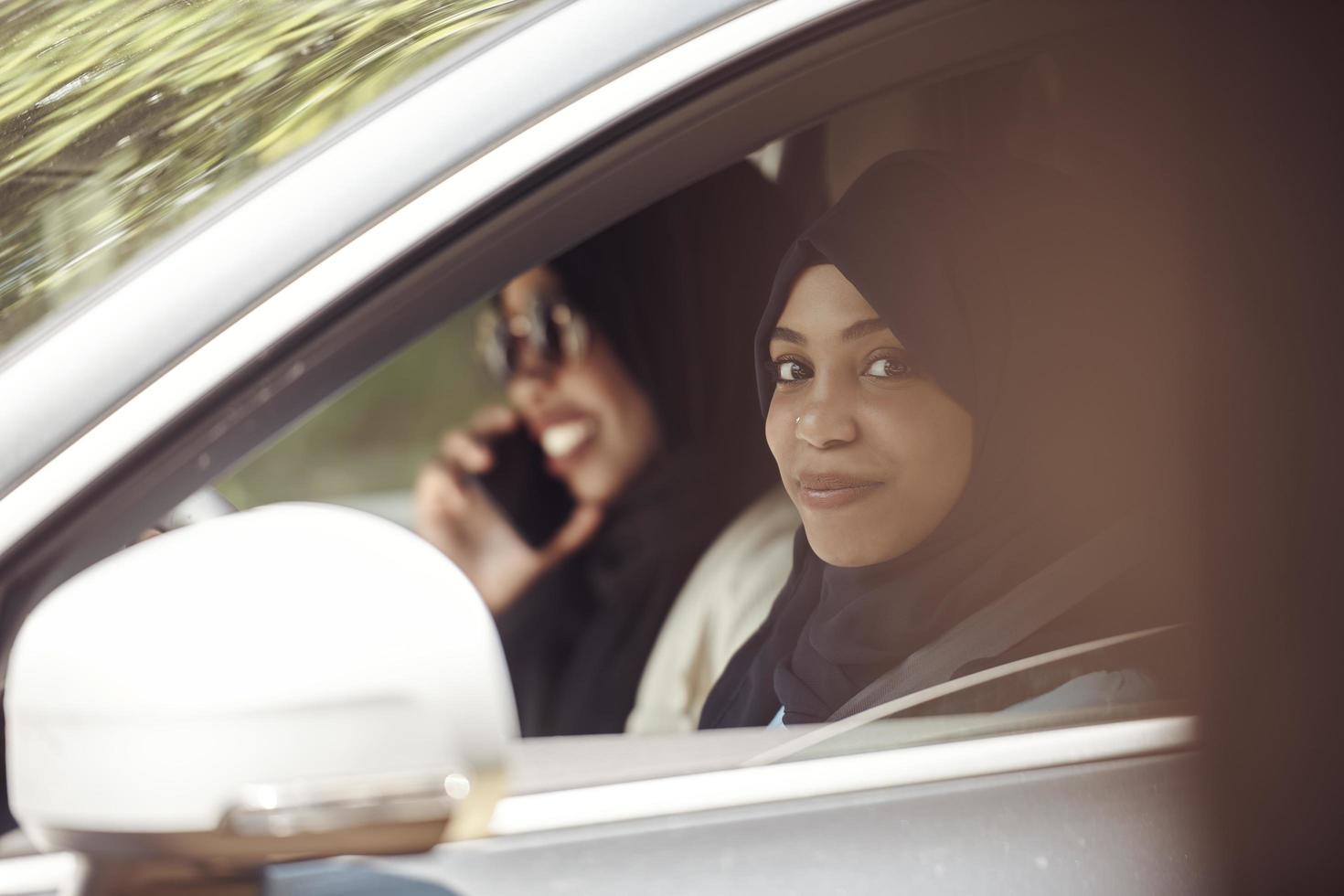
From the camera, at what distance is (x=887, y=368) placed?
44.3 inches

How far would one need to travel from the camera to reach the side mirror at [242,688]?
2.77 ft

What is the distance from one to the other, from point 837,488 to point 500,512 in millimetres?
2511

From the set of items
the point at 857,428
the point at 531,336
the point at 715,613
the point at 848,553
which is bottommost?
the point at 715,613

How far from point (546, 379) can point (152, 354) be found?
2.64 meters

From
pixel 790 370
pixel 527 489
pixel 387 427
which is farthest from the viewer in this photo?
pixel 387 427

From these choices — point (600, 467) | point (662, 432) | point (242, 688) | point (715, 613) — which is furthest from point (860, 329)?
point (600, 467)

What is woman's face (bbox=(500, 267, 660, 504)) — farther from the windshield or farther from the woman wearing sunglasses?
the windshield

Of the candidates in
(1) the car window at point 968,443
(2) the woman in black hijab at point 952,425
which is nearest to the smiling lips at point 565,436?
(1) the car window at point 968,443

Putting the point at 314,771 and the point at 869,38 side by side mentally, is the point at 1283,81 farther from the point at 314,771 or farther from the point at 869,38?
the point at 314,771

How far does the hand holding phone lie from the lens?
3.48m

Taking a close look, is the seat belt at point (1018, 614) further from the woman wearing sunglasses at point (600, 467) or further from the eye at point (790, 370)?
the woman wearing sunglasses at point (600, 467)

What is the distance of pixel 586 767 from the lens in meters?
1.25

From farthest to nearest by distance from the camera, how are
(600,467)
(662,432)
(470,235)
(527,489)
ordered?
(527,489) → (600,467) → (662,432) → (470,235)

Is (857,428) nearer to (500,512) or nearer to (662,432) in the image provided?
(662,432)
